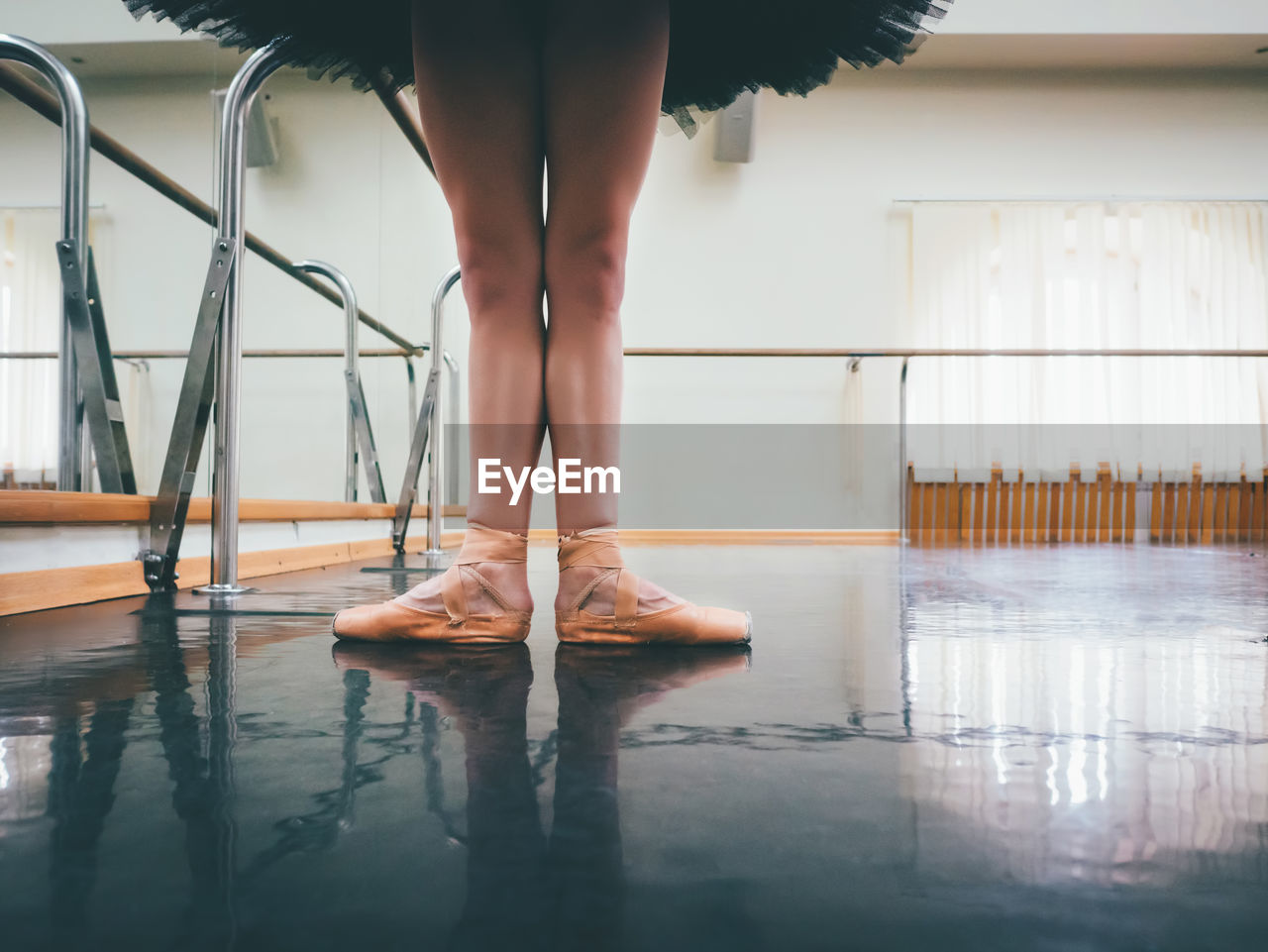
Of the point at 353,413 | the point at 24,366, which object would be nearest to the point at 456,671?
the point at 353,413

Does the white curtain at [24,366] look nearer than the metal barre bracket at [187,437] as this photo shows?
No

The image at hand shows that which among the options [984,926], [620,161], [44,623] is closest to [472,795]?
[984,926]

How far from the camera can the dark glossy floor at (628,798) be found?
23 centimetres

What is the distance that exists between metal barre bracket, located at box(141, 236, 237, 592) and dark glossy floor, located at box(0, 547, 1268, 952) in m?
0.44

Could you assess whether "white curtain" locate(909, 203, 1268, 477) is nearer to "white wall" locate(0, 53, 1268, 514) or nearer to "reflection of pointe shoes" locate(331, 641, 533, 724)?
"white wall" locate(0, 53, 1268, 514)

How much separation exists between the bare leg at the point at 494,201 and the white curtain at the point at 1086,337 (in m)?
3.70

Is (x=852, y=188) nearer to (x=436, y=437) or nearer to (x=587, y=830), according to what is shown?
(x=436, y=437)

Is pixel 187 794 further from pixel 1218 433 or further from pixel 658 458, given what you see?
pixel 1218 433

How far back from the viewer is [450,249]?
359 cm

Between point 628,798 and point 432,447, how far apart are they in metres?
1.73

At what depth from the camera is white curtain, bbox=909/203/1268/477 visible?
4.12 metres

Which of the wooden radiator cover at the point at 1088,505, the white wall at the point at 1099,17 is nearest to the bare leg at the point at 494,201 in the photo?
the wooden radiator cover at the point at 1088,505

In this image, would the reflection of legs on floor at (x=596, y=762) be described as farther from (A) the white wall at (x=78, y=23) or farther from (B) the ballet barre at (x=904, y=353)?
(A) the white wall at (x=78, y=23)

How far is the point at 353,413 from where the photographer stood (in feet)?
7.24
